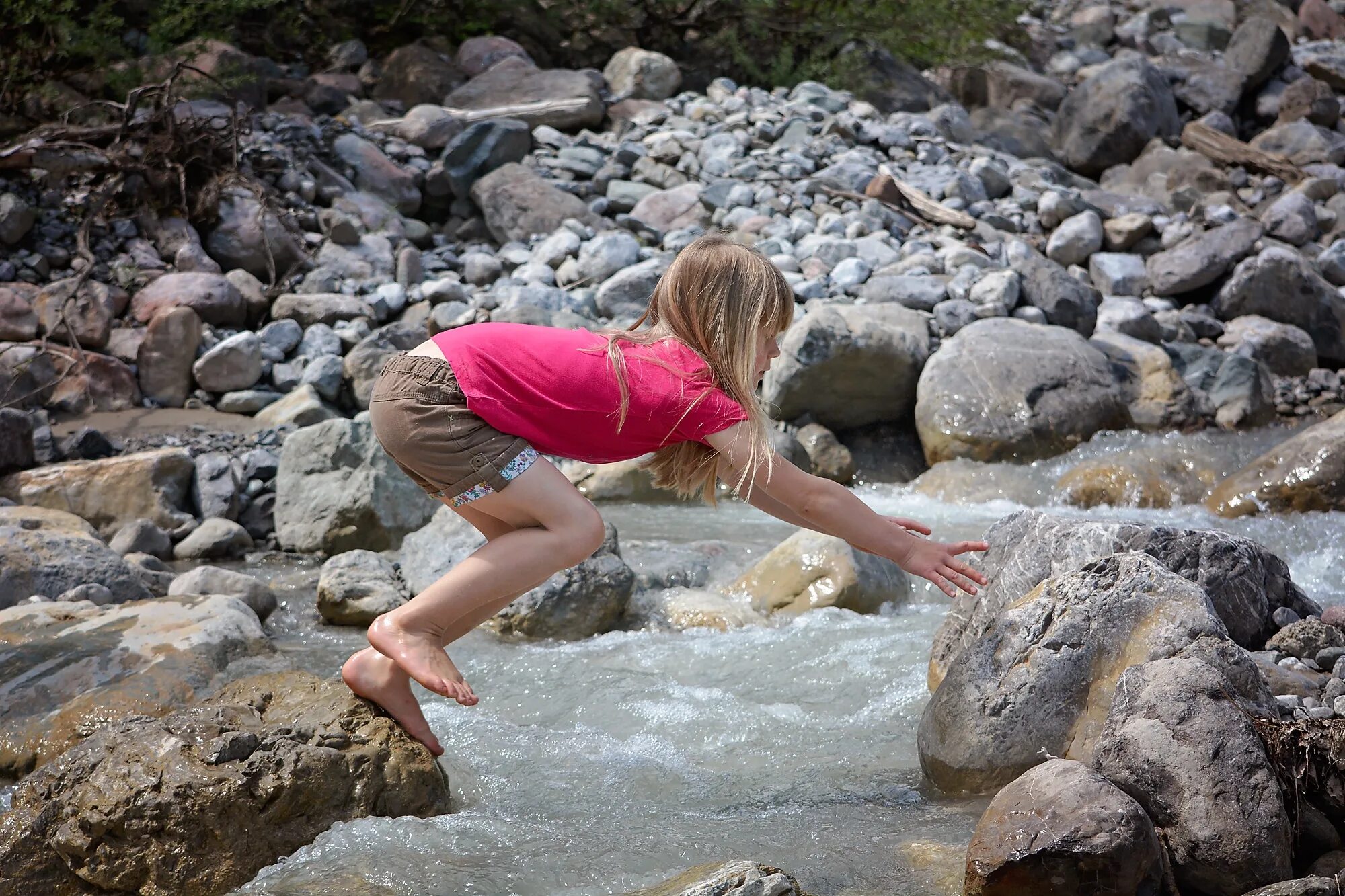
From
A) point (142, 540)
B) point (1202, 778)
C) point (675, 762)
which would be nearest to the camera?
point (1202, 778)

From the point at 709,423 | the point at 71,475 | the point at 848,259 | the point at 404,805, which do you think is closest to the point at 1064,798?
the point at 709,423

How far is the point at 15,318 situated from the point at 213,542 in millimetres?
2979

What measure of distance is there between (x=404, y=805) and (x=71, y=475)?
4586mm

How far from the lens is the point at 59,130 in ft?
31.1

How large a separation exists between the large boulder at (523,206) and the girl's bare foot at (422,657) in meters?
8.14

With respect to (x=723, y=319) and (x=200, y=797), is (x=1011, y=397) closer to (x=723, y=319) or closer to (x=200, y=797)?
(x=723, y=319)

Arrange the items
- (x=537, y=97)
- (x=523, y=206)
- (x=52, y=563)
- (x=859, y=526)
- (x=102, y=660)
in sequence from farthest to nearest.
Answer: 1. (x=537, y=97)
2. (x=523, y=206)
3. (x=52, y=563)
4. (x=102, y=660)
5. (x=859, y=526)

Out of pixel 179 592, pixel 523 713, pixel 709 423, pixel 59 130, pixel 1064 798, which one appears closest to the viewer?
pixel 1064 798

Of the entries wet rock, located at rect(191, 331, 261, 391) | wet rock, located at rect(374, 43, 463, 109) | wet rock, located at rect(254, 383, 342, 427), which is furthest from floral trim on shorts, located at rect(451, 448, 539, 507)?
wet rock, located at rect(374, 43, 463, 109)

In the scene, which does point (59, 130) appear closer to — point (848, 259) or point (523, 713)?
point (848, 259)

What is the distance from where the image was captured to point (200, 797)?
271cm

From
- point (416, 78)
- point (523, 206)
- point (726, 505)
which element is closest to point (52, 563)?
point (726, 505)

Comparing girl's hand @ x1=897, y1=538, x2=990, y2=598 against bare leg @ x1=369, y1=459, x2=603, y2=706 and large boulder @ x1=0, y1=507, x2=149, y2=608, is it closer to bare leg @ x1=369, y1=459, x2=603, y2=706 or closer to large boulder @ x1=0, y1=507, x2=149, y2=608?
bare leg @ x1=369, y1=459, x2=603, y2=706

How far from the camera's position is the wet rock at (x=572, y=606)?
200 inches
